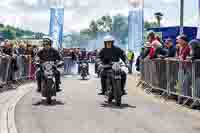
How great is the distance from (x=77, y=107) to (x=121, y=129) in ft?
13.3

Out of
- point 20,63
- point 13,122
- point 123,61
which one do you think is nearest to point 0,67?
point 20,63

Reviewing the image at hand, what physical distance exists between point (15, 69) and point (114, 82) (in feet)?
28.8

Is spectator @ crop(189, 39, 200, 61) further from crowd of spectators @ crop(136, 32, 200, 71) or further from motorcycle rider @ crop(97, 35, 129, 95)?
motorcycle rider @ crop(97, 35, 129, 95)

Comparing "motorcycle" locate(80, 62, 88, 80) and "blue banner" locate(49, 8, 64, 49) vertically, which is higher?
"blue banner" locate(49, 8, 64, 49)

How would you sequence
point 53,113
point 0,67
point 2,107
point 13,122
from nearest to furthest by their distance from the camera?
1. point 13,122
2. point 53,113
3. point 2,107
4. point 0,67

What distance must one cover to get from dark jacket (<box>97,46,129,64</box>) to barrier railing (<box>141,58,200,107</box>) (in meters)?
1.61

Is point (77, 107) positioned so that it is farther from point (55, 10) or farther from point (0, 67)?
point (55, 10)

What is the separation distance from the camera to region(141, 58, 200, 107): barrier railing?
47.2 feet

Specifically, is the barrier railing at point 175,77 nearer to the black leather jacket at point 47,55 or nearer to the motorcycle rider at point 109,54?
the motorcycle rider at point 109,54

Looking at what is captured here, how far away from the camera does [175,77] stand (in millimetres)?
16297

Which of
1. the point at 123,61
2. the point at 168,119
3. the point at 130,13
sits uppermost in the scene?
the point at 130,13

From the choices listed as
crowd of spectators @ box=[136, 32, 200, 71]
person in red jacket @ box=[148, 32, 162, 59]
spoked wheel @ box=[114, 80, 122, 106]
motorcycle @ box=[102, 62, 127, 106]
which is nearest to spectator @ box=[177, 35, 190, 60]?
crowd of spectators @ box=[136, 32, 200, 71]

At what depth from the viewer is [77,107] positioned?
14430 millimetres

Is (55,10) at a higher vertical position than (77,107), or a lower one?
higher
